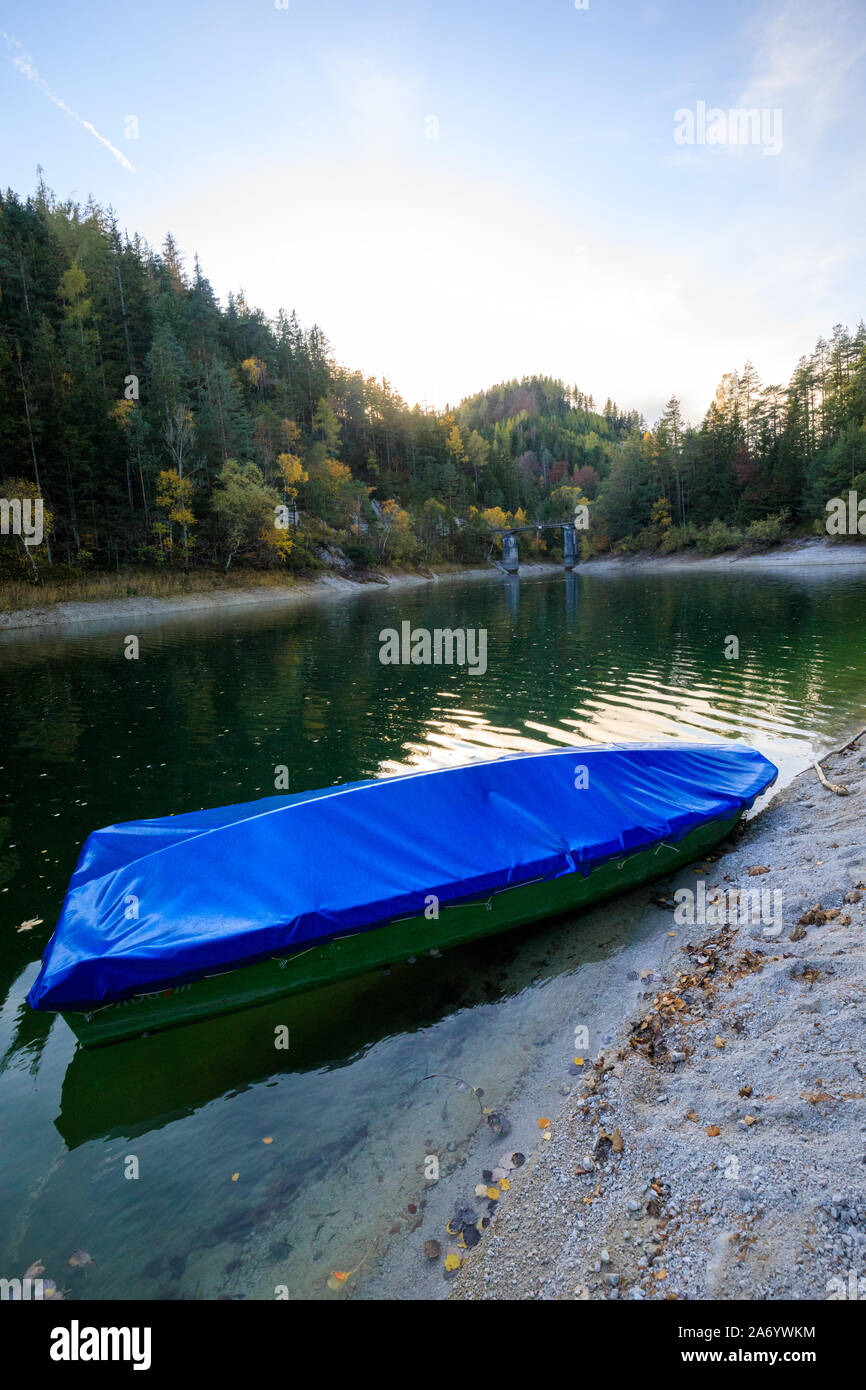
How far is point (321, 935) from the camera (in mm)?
6328

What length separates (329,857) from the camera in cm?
693

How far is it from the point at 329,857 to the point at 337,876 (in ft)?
0.91

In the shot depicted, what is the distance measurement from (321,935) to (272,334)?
13571cm

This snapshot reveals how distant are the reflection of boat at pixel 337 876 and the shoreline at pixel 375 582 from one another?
148 ft

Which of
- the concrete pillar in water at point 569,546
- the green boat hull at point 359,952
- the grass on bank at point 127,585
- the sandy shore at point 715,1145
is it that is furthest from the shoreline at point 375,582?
the sandy shore at point 715,1145

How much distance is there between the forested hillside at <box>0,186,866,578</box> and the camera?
5947cm

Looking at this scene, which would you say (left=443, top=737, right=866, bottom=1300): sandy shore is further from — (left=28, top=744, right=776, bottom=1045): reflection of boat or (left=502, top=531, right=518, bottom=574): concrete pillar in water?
(left=502, top=531, right=518, bottom=574): concrete pillar in water

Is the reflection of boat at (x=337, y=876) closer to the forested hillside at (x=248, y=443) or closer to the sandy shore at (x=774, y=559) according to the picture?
the forested hillside at (x=248, y=443)

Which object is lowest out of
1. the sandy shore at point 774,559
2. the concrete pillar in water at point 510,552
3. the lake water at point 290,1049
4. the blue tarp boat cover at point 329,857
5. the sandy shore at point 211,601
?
the lake water at point 290,1049

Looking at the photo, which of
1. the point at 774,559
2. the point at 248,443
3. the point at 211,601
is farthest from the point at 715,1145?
the point at 774,559

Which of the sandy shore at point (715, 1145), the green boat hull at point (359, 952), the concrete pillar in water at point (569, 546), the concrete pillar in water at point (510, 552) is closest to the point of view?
the sandy shore at point (715, 1145)

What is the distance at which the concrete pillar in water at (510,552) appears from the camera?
120125mm

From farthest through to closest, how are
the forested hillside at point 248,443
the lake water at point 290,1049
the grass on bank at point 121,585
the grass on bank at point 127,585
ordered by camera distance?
the forested hillside at point 248,443
the grass on bank at point 127,585
the grass on bank at point 121,585
the lake water at point 290,1049
